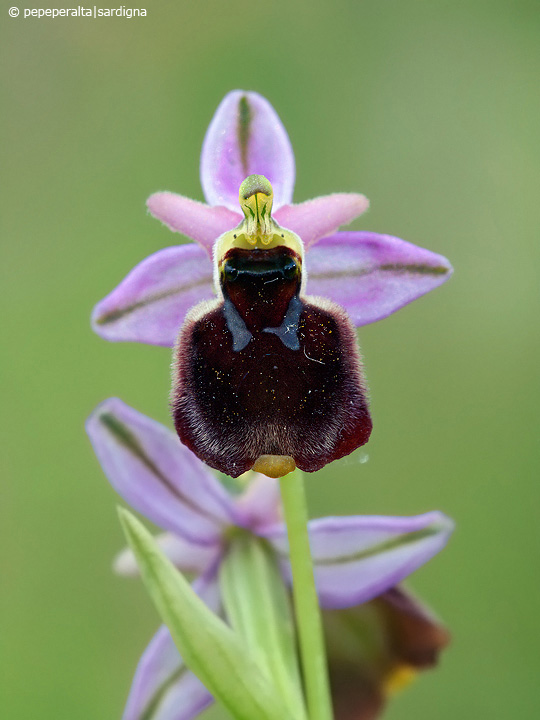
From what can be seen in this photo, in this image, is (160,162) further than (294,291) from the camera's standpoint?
Yes

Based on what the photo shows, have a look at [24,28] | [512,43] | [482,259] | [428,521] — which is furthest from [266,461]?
[512,43]

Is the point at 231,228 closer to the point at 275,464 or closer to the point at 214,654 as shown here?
the point at 275,464

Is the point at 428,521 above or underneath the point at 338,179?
underneath

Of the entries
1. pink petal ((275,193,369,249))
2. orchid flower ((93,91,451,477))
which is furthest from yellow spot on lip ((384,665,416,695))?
pink petal ((275,193,369,249))

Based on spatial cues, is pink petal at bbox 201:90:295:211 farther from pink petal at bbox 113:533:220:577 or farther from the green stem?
pink petal at bbox 113:533:220:577

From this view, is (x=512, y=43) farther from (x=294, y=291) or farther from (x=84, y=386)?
(x=294, y=291)

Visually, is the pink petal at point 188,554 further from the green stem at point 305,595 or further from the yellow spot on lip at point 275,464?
the yellow spot on lip at point 275,464
